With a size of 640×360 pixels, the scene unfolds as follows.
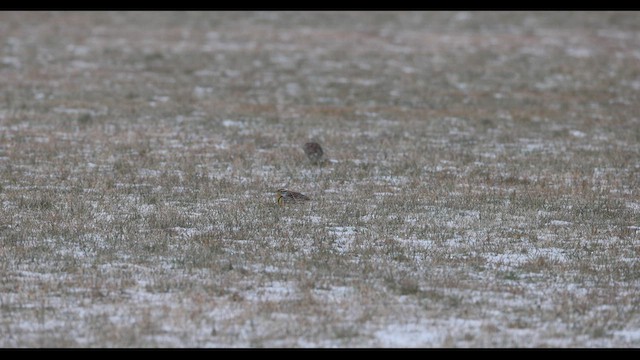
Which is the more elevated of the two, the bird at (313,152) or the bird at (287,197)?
the bird at (287,197)

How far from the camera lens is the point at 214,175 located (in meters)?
13.9

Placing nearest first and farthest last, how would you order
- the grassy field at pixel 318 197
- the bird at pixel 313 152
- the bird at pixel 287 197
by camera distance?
the grassy field at pixel 318 197, the bird at pixel 287 197, the bird at pixel 313 152

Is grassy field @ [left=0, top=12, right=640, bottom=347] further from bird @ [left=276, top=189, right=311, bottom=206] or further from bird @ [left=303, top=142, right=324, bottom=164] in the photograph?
bird @ [left=303, top=142, right=324, bottom=164]

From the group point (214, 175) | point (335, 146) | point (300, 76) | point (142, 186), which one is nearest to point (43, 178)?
point (142, 186)

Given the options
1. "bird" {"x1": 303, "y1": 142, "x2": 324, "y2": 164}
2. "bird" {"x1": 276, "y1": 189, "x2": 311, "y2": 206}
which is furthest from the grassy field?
"bird" {"x1": 303, "y1": 142, "x2": 324, "y2": 164}

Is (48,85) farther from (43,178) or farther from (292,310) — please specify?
(292,310)

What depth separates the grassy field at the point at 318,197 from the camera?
7.73m

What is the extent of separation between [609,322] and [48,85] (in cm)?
1830

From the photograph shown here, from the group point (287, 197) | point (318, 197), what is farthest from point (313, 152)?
point (287, 197)

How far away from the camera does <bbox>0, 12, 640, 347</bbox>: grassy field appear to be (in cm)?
773

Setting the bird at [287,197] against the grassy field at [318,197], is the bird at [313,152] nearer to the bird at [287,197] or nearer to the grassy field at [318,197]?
the grassy field at [318,197]

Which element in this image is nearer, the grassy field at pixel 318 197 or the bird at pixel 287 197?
the grassy field at pixel 318 197

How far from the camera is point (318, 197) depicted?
12500mm

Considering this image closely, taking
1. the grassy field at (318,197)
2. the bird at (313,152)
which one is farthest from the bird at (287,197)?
the bird at (313,152)
